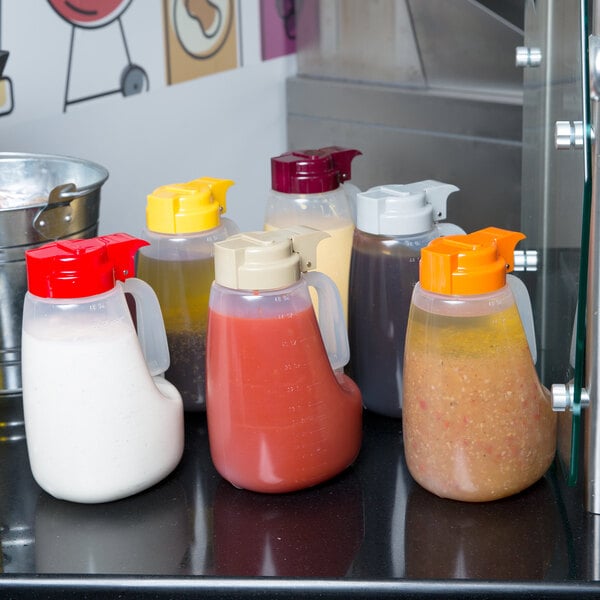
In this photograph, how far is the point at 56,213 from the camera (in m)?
0.97

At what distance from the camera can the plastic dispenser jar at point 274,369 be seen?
0.76m

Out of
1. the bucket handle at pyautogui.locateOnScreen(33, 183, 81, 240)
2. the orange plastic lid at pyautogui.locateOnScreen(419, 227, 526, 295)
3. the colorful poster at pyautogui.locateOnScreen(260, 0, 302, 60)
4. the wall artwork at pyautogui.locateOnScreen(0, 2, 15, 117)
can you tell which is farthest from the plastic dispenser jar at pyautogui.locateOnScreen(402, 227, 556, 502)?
the colorful poster at pyautogui.locateOnScreen(260, 0, 302, 60)

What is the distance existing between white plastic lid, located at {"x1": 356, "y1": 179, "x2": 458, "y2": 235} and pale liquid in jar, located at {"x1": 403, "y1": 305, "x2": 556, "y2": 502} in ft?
0.39

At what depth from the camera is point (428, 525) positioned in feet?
2.54

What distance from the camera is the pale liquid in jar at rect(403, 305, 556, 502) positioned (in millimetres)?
747

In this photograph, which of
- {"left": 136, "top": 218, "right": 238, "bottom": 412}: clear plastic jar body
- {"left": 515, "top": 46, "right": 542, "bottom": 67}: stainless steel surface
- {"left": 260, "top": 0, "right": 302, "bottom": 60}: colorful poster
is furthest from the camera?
{"left": 260, "top": 0, "right": 302, "bottom": 60}: colorful poster

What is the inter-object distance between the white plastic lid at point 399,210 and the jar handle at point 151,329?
198 mm

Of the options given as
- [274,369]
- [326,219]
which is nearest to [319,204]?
[326,219]

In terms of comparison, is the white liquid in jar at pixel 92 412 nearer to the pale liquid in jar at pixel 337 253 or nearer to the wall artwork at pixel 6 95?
the pale liquid in jar at pixel 337 253

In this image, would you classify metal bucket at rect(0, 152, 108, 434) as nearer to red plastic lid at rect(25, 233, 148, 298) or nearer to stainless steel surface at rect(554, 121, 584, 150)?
red plastic lid at rect(25, 233, 148, 298)

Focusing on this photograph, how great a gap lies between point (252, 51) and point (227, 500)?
134cm

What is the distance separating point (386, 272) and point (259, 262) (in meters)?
0.17

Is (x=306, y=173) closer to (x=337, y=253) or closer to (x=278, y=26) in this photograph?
(x=337, y=253)

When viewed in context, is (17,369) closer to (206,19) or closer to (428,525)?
(428,525)
